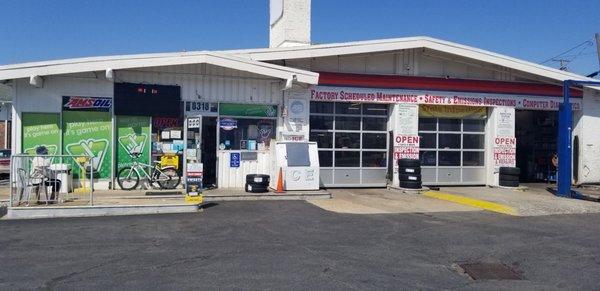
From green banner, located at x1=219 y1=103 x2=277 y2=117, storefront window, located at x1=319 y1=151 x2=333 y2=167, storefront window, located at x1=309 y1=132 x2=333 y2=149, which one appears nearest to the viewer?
green banner, located at x1=219 y1=103 x2=277 y2=117

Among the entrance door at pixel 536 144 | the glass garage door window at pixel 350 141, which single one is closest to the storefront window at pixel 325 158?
the glass garage door window at pixel 350 141

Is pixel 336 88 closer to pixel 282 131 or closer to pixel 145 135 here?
pixel 282 131

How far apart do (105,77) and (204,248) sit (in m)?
9.14

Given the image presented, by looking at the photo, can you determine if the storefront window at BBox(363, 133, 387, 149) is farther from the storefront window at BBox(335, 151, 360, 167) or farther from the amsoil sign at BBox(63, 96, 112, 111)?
the amsoil sign at BBox(63, 96, 112, 111)

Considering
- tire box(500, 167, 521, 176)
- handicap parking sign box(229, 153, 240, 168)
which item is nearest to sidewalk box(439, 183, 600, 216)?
tire box(500, 167, 521, 176)

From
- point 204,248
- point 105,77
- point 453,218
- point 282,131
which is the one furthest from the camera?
point 282,131

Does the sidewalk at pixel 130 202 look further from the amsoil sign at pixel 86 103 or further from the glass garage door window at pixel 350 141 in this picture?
the glass garage door window at pixel 350 141

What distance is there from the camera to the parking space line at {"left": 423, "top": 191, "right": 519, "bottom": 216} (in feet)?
45.7

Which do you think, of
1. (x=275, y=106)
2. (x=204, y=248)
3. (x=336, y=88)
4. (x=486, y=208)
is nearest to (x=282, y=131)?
(x=275, y=106)

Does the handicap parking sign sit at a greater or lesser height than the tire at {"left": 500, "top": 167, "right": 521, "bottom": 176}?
greater

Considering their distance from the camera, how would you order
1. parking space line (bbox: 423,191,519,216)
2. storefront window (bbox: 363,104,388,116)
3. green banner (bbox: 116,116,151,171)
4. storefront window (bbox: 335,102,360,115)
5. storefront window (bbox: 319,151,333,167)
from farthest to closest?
1. storefront window (bbox: 363,104,388,116)
2. storefront window (bbox: 335,102,360,115)
3. storefront window (bbox: 319,151,333,167)
4. green banner (bbox: 116,116,151,171)
5. parking space line (bbox: 423,191,519,216)

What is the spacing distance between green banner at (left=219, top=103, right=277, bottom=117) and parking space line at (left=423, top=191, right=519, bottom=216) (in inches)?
219

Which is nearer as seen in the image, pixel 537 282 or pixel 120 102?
pixel 537 282

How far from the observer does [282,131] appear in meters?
18.0
